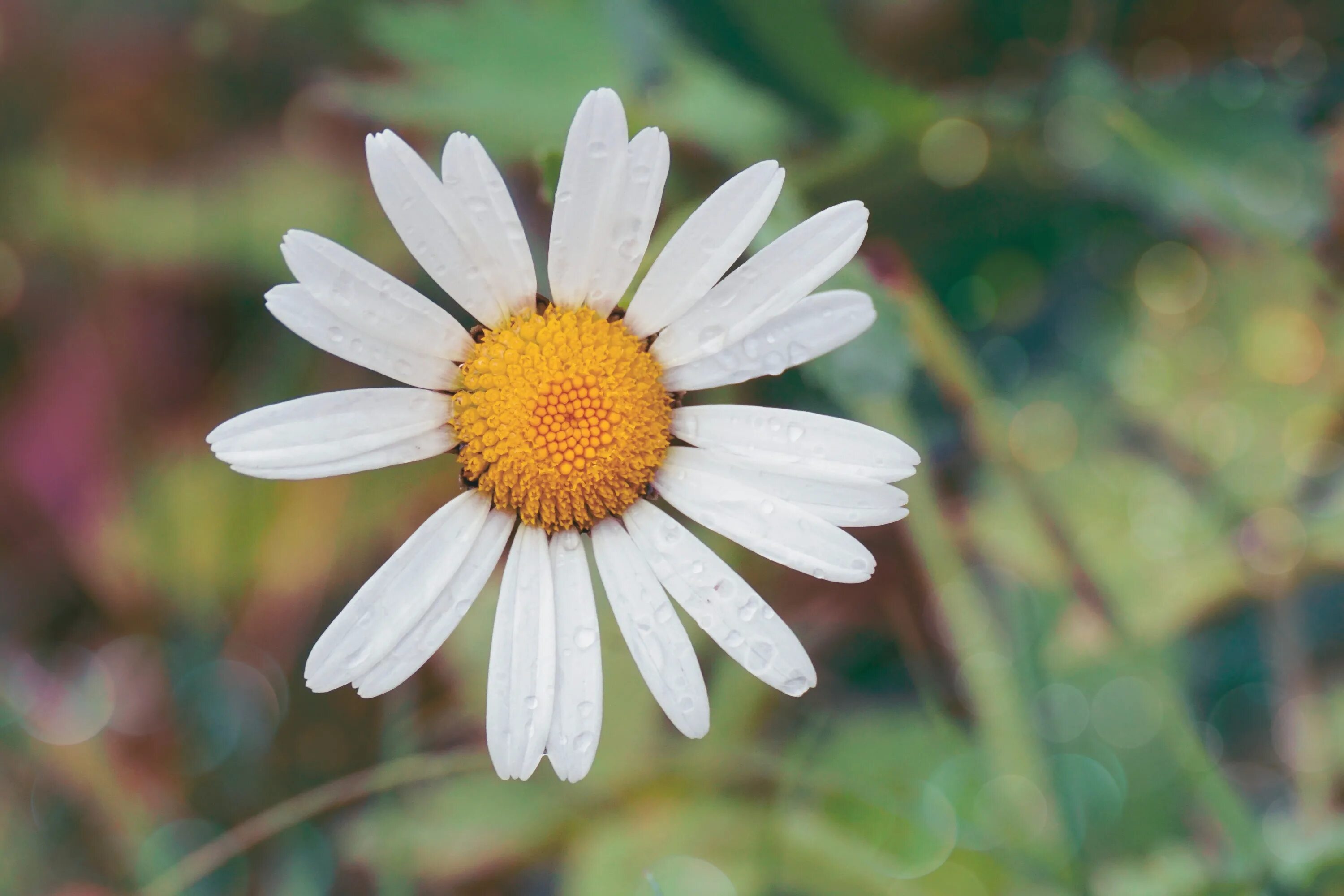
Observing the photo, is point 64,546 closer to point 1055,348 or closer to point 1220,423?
point 1055,348

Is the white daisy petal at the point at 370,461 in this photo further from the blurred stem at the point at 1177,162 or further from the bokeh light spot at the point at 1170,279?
the bokeh light spot at the point at 1170,279

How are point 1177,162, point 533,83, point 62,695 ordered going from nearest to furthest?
point 1177,162 < point 533,83 < point 62,695

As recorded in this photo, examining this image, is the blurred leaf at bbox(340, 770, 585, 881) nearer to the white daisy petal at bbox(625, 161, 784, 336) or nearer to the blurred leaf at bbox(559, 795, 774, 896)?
the blurred leaf at bbox(559, 795, 774, 896)

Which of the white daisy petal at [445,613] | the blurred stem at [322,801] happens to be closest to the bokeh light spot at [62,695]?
the blurred stem at [322,801]

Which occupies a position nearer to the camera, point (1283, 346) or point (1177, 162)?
point (1177, 162)

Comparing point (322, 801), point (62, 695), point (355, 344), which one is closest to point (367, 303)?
point (355, 344)

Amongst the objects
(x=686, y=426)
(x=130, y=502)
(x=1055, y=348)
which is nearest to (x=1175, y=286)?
(x=1055, y=348)

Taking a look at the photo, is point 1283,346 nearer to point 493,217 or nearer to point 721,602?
point 721,602
